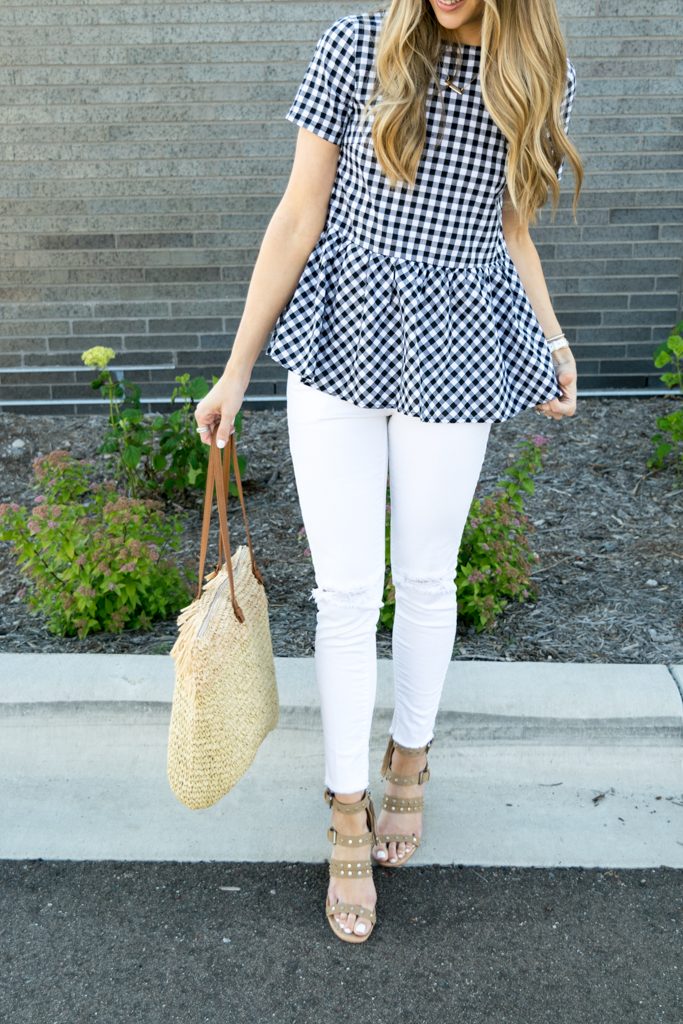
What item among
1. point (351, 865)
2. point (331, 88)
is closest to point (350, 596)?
point (351, 865)

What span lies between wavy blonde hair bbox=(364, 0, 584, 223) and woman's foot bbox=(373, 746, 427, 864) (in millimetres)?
1327

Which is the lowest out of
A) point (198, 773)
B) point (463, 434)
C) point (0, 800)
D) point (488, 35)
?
point (0, 800)

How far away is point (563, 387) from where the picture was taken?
2.42 metres

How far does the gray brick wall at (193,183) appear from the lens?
15.9ft

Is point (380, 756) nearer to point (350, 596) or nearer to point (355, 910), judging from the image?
point (355, 910)

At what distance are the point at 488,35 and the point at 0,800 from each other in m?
2.11

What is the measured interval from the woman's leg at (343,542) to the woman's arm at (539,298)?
0.42 m

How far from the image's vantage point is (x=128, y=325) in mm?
5203

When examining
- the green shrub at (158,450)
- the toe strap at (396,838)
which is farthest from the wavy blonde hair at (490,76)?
the green shrub at (158,450)

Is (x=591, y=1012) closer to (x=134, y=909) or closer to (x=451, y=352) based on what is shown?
(x=134, y=909)

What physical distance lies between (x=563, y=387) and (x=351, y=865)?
1.15 meters

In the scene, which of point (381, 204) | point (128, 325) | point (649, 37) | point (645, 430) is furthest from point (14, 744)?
point (649, 37)

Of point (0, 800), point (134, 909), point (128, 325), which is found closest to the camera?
point (134, 909)

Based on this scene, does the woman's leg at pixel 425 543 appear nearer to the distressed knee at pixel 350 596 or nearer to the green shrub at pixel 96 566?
the distressed knee at pixel 350 596
